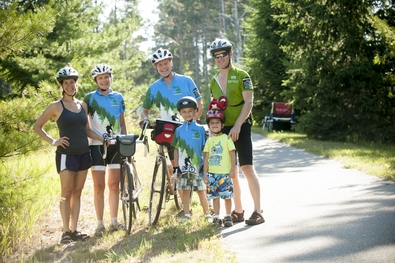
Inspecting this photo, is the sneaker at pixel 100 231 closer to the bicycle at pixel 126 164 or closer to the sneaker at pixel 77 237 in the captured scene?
the sneaker at pixel 77 237

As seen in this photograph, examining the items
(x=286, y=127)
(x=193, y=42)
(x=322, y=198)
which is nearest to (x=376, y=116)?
(x=286, y=127)

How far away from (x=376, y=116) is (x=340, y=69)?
2089 millimetres

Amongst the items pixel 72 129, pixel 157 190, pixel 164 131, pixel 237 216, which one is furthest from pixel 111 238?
pixel 237 216

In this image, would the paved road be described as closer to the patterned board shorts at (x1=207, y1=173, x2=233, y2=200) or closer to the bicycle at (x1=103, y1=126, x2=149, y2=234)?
the patterned board shorts at (x1=207, y1=173, x2=233, y2=200)

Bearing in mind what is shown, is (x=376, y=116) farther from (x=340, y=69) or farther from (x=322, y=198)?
(x=322, y=198)

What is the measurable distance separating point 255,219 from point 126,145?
74.2 inches

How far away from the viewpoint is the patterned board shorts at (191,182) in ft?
23.4

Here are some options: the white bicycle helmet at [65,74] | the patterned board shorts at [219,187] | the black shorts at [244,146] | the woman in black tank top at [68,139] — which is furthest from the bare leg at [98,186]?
the black shorts at [244,146]

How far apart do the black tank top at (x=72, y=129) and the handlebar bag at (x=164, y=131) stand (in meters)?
0.99

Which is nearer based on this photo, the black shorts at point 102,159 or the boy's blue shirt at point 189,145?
the boy's blue shirt at point 189,145

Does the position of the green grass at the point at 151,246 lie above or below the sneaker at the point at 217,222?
below

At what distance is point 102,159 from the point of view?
285 inches

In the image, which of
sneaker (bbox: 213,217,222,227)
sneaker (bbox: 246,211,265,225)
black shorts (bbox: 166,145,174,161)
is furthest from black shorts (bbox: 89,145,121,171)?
sneaker (bbox: 246,211,265,225)

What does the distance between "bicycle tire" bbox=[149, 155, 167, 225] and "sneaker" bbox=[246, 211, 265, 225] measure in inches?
45.2
